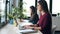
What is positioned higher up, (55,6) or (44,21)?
(55,6)

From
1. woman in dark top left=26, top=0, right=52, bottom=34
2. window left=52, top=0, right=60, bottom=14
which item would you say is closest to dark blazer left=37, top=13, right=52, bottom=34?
woman in dark top left=26, top=0, right=52, bottom=34

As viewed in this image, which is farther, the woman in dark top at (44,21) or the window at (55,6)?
the window at (55,6)

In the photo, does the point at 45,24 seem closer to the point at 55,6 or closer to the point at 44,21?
the point at 44,21

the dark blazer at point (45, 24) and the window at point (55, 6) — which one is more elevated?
the window at point (55, 6)

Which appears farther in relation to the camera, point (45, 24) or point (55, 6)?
point (55, 6)

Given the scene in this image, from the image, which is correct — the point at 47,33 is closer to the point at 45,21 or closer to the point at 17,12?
the point at 45,21

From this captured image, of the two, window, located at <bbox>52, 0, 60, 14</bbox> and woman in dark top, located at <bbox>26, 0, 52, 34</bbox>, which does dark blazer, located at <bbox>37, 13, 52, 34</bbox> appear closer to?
woman in dark top, located at <bbox>26, 0, 52, 34</bbox>

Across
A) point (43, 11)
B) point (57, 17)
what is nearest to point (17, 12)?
point (43, 11)

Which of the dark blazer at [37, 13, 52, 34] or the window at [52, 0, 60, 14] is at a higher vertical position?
the window at [52, 0, 60, 14]

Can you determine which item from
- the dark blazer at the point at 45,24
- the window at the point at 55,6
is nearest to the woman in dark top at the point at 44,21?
the dark blazer at the point at 45,24

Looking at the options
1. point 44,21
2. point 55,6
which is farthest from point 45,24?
point 55,6

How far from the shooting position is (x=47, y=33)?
10.8 ft

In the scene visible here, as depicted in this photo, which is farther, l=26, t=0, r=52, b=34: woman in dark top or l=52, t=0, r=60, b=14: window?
l=52, t=0, r=60, b=14: window

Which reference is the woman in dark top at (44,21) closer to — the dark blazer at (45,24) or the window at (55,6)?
the dark blazer at (45,24)
